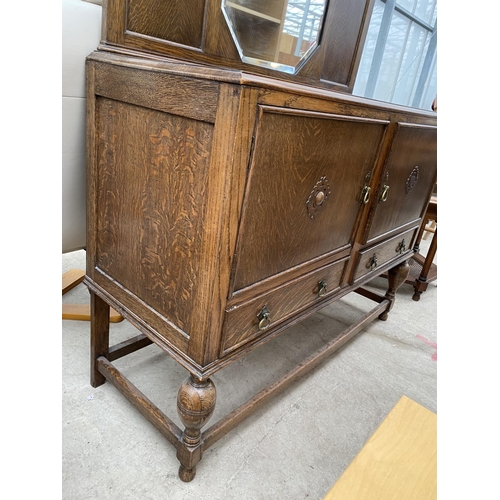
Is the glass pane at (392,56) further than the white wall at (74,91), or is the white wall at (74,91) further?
the glass pane at (392,56)

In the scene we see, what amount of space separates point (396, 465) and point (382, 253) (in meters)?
0.94

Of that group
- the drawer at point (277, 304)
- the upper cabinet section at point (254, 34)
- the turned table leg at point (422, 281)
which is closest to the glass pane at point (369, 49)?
the turned table leg at point (422, 281)

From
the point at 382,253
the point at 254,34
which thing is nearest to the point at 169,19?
the point at 254,34

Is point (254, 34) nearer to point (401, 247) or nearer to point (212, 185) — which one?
point (212, 185)

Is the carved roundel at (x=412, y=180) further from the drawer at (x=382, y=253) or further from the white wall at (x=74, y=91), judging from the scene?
the white wall at (x=74, y=91)

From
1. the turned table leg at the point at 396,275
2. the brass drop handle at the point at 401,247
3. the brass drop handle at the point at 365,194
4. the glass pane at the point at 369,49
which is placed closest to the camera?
the brass drop handle at the point at 365,194

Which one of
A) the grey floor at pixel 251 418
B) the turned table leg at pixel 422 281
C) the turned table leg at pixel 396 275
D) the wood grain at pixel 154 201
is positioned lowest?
the grey floor at pixel 251 418

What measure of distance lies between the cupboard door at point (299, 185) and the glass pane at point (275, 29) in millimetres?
395

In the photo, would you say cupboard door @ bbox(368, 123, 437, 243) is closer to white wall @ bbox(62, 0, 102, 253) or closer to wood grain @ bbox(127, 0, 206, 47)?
wood grain @ bbox(127, 0, 206, 47)

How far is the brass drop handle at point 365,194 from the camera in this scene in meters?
1.21

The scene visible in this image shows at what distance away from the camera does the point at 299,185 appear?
0.94 metres

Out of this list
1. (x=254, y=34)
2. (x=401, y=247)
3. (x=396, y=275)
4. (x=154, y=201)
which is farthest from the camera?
(x=396, y=275)

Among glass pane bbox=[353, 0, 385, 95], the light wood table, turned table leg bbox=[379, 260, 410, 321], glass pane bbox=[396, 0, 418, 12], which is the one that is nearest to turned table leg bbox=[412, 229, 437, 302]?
turned table leg bbox=[379, 260, 410, 321]
